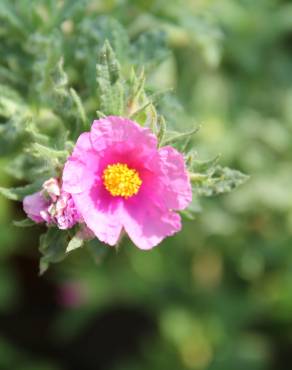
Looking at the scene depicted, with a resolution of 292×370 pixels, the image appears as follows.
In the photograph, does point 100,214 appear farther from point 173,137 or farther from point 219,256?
point 219,256

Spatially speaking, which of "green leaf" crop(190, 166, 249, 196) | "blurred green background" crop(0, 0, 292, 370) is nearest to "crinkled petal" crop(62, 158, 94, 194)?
"green leaf" crop(190, 166, 249, 196)

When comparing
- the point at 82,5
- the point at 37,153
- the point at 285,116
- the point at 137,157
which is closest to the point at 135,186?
the point at 137,157

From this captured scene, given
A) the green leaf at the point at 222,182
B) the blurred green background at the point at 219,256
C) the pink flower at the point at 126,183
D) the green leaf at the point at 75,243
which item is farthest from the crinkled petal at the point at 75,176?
the blurred green background at the point at 219,256

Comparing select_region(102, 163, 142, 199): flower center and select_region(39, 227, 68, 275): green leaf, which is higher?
select_region(102, 163, 142, 199): flower center

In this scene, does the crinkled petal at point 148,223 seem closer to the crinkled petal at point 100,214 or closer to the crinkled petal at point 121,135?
the crinkled petal at point 100,214

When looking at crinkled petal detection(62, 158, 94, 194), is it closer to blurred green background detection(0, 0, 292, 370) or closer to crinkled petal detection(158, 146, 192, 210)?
crinkled petal detection(158, 146, 192, 210)

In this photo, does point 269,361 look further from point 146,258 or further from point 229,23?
point 229,23

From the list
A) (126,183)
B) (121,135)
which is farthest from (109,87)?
(126,183)
